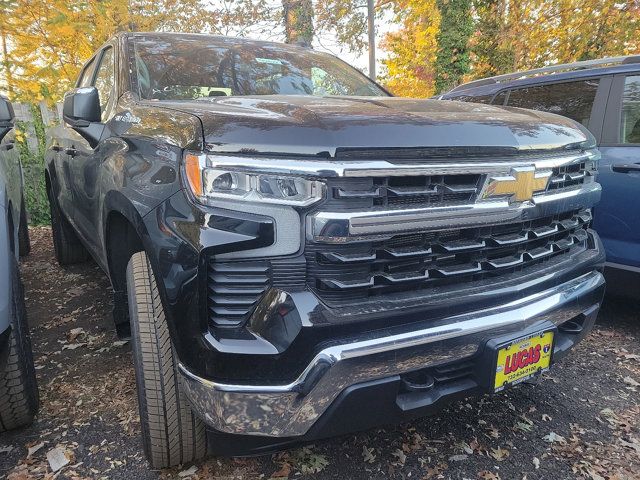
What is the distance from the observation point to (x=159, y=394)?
174 centimetres

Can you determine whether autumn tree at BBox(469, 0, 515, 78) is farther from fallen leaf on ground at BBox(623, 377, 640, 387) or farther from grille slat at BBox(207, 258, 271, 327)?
grille slat at BBox(207, 258, 271, 327)

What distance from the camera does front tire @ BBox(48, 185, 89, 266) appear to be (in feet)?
14.5

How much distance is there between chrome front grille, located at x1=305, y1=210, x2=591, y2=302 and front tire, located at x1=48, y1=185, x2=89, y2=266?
354cm

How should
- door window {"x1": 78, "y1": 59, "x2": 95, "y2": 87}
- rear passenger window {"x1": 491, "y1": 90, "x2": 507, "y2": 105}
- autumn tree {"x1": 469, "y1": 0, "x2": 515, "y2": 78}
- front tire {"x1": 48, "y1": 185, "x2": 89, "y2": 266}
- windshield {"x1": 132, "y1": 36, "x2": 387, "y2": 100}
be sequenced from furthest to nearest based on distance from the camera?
autumn tree {"x1": 469, "y1": 0, "x2": 515, "y2": 78}
front tire {"x1": 48, "y1": 185, "x2": 89, "y2": 266}
rear passenger window {"x1": 491, "y1": 90, "x2": 507, "y2": 105}
door window {"x1": 78, "y1": 59, "x2": 95, "y2": 87}
windshield {"x1": 132, "y1": 36, "x2": 387, "y2": 100}

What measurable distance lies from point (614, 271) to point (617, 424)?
1.21 m

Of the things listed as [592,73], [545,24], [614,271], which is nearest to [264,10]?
[545,24]

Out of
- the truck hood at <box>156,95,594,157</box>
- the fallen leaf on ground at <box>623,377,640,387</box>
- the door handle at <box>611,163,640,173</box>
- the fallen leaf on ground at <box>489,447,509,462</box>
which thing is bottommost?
the fallen leaf on ground at <box>623,377,640,387</box>

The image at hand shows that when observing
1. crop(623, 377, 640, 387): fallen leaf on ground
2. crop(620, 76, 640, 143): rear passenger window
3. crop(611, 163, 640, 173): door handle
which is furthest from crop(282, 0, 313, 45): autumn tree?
crop(623, 377, 640, 387): fallen leaf on ground

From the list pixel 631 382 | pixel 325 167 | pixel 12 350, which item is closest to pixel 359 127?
pixel 325 167

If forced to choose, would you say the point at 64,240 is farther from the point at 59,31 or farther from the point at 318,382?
the point at 318,382

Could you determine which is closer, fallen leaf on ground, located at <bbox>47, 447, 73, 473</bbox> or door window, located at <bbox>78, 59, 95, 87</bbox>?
fallen leaf on ground, located at <bbox>47, 447, 73, 473</bbox>

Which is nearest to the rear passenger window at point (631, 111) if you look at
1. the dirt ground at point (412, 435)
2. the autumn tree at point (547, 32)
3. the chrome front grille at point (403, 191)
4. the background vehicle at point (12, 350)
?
the dirt ground at point (412, 435)

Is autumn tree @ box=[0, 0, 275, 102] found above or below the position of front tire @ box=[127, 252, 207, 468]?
above

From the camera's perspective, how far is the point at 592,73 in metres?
3.58
